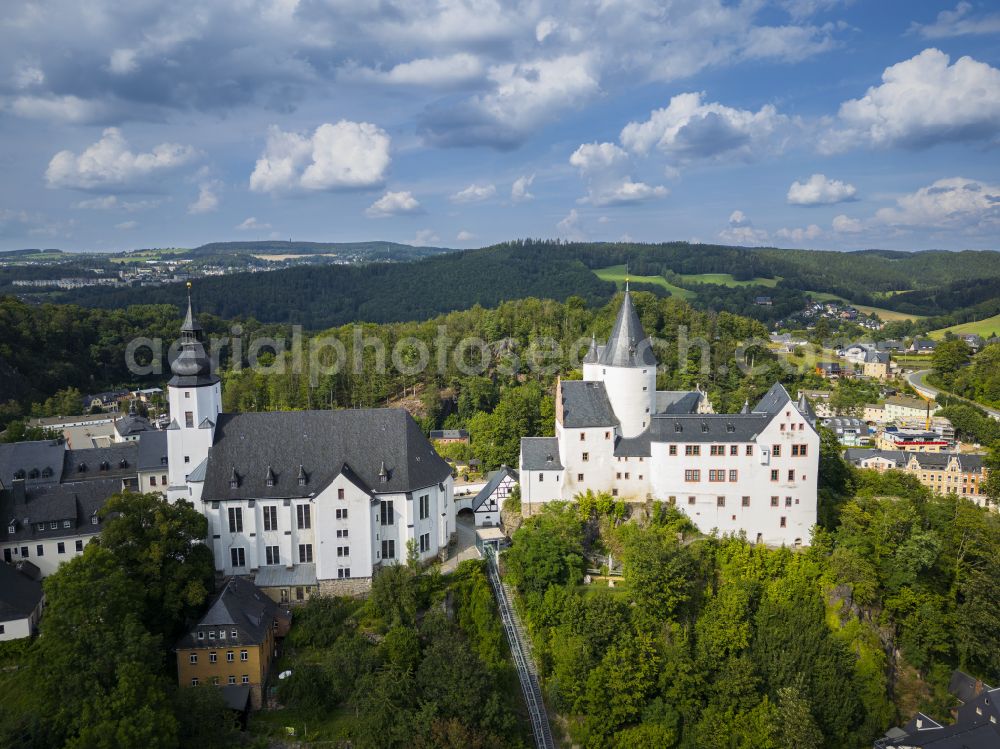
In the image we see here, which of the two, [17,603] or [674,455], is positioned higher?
[674,455]

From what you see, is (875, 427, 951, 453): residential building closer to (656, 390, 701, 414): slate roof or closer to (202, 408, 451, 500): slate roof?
(656, 390, 701, 414): slate roof

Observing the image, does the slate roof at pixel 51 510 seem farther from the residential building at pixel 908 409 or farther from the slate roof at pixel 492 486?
the residential building at pixel 908 409

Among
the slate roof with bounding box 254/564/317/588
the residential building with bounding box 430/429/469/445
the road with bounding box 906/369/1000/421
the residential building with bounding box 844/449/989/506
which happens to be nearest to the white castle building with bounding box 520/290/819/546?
the slate roof with bounding box 254/564/317/588

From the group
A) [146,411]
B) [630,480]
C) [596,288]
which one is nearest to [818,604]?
[630,480]

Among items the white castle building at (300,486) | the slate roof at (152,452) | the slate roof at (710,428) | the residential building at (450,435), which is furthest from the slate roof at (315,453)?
the residential building at (450,435)

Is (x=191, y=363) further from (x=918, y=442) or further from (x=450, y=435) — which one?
(x=918, y=442)

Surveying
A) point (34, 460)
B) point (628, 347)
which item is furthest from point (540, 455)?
point (34, 460)
